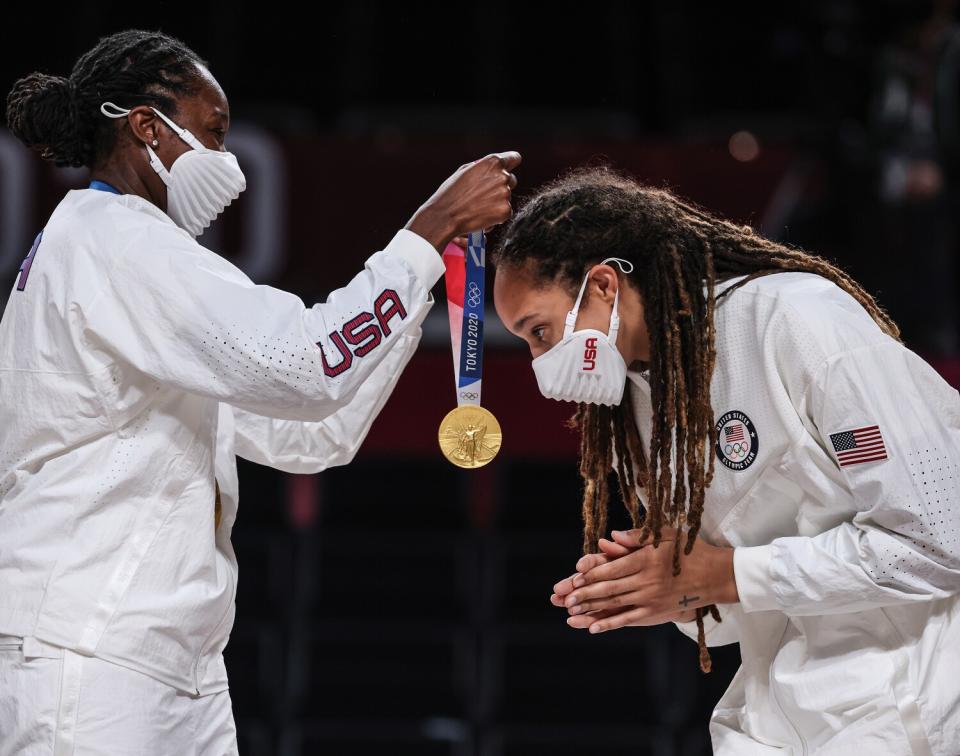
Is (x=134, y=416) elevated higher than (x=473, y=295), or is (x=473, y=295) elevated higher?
Answer: (x=473, y=295)

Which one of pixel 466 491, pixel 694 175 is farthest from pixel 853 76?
pixel 466 491

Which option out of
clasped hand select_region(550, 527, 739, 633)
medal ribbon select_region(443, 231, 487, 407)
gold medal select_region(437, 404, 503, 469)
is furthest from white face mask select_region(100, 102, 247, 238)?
clasped hand select_region(550, 527, 739, 633)

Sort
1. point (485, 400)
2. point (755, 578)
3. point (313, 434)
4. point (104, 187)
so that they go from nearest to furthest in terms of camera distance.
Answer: point (755, 578) → point (104, 187) → point (313, 434) → point (485, 400)

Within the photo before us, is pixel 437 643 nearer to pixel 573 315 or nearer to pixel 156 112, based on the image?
pixel 573 315

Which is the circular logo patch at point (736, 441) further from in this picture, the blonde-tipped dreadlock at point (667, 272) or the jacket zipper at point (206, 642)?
the jacket zipper at point (206, 642)

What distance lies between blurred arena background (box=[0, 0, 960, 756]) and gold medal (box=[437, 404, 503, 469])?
228 centimetres

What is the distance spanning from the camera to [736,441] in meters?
2.16

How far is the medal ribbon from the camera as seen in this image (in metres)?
2.35

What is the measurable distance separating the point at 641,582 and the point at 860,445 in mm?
426

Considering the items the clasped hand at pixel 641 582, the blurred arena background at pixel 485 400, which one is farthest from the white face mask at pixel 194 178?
the blurred arena background at pixel 485 400

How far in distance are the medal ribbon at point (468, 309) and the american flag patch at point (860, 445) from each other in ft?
2.20

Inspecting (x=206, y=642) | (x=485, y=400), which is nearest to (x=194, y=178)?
(x=206, y=642)

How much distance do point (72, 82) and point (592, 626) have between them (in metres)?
1.28

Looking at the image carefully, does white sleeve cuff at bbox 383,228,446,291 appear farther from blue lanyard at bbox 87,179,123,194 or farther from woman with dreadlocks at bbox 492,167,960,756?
blue lanyard at bbox 87,179,123,194
